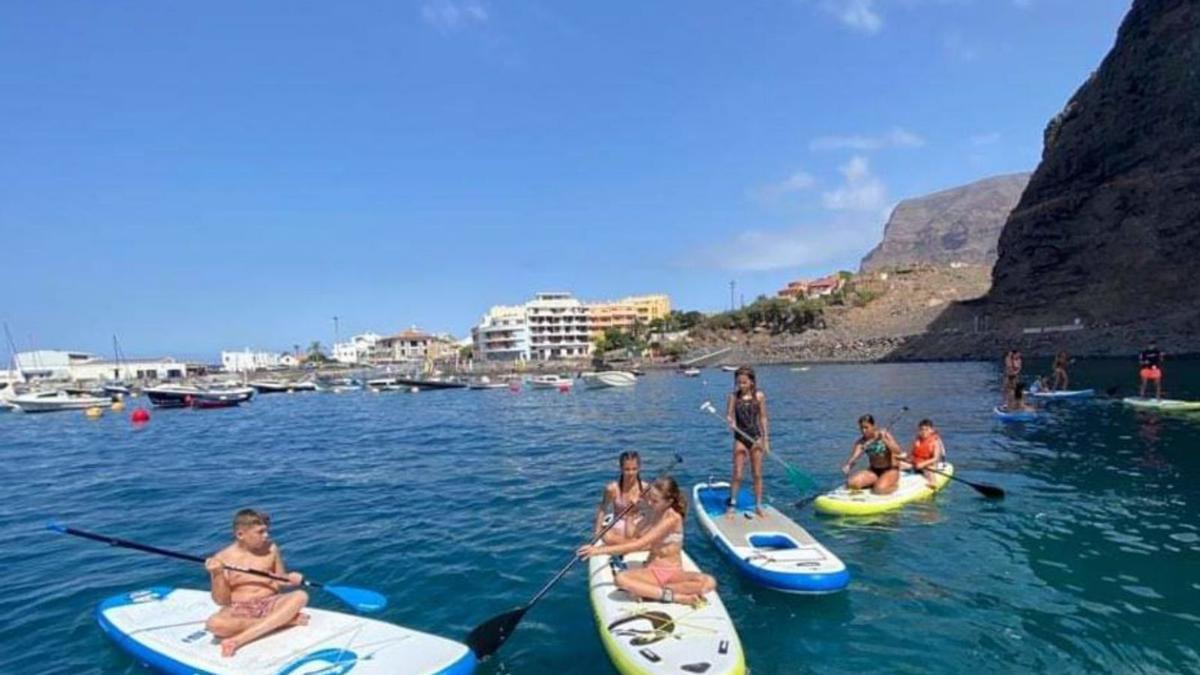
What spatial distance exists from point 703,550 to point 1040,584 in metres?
4.85

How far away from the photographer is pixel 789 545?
977 cm

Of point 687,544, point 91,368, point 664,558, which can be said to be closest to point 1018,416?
point 687,544

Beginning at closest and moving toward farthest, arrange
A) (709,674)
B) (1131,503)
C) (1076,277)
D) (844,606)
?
1. (709,674)
2. (844,606)
3. (1131,503)
4. (1076,277)

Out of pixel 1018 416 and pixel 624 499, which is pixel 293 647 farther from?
pixel 1018 416

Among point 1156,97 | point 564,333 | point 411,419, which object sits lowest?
point 411,419

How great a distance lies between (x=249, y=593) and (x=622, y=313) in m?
149

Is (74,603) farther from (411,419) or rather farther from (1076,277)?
(1076,277)

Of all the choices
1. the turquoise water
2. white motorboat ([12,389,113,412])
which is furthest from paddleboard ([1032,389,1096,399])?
white motorboat ([12,389,113,412])

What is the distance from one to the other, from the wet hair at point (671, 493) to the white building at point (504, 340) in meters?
128

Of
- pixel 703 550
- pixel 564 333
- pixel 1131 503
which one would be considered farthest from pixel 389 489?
pixel 564 333

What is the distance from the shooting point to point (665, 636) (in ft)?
22.1

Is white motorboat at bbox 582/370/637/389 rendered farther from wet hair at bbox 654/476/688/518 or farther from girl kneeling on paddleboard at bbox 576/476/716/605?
wet hair at bbox 654/476/688/518

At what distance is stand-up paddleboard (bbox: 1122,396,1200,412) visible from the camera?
2475 cm

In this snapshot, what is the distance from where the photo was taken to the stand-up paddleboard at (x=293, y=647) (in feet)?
20.5
